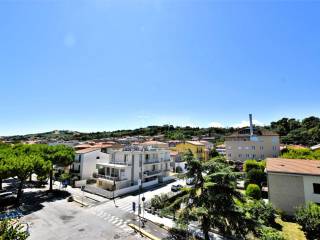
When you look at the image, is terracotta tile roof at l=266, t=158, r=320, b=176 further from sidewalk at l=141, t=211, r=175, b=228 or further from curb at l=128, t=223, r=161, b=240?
curb at l=128, t=223, r=161, b=240

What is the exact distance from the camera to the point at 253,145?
63.9 metres

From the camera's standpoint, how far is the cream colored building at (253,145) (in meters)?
62.9

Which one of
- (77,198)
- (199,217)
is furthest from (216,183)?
(77,198)

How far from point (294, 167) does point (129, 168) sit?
1012 inches

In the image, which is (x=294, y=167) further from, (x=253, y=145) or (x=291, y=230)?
(x=253, y=145)

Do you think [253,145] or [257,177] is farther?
[253,145]

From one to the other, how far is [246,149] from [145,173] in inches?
1595

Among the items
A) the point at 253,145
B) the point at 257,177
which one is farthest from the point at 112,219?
the point at 253,145

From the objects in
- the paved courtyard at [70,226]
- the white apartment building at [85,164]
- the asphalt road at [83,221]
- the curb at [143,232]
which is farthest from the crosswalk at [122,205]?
the white apartment building at [85,164]

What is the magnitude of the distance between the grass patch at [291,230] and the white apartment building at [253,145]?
44.9 metres

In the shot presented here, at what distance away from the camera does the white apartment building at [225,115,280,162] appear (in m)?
62.9

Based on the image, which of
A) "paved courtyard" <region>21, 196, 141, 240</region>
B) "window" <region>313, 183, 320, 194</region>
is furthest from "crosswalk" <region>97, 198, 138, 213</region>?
"window" <region>313, 183, 320, 194</region>

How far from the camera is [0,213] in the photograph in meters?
24.2

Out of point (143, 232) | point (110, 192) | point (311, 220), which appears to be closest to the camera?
point (311, 220)
